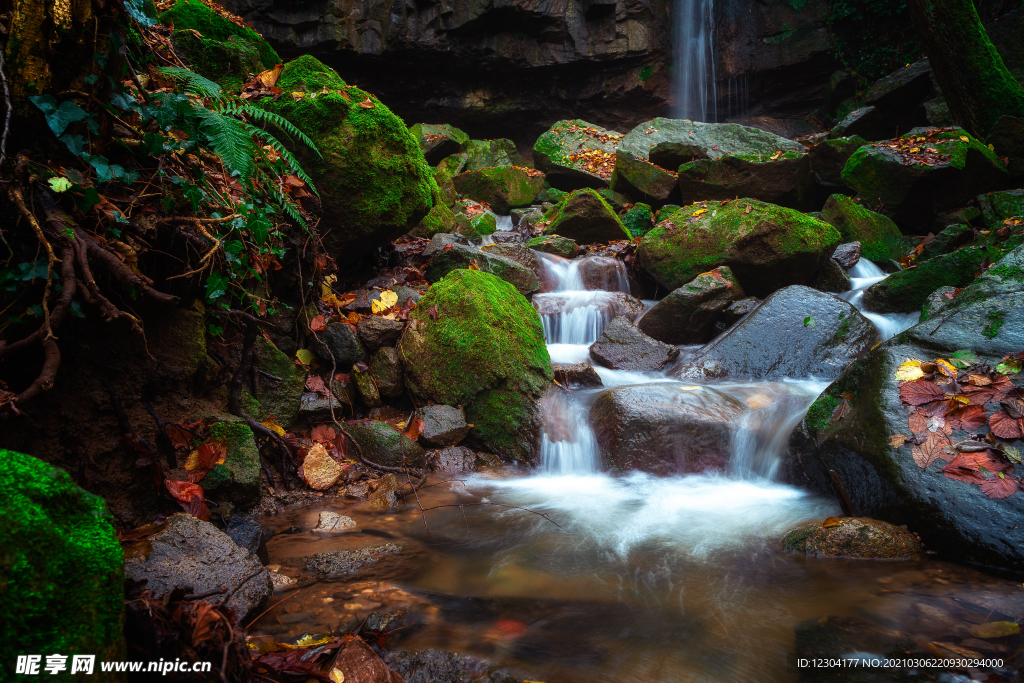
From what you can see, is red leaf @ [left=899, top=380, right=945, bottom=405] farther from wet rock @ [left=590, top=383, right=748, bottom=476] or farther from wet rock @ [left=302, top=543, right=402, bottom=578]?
wet rock @ [left=302, top=543, right=402, bottom=578]

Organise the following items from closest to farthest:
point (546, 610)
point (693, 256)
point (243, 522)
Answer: point (546, 610) → point (243, 522) → point (693, 256)

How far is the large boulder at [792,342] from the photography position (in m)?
5.43

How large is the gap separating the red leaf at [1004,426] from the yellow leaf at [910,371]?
44cm

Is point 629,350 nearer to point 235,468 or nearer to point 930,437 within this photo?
point 930,437

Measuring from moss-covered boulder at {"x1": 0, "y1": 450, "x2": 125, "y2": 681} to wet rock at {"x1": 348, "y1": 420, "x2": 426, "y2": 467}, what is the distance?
2.73m

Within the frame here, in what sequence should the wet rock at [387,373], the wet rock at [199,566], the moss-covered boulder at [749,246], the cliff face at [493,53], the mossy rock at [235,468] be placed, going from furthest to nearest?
the cliff face at [493,53]
the moss-covered boulder at [749,246]
the wet rock at [387,373]
the mossy rock at [235,468]
the wet rock at [199,566]

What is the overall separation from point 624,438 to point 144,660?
11.2 feet

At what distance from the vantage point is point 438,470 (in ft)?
13.4

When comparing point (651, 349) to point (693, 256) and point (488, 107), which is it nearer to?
point (693, 256)

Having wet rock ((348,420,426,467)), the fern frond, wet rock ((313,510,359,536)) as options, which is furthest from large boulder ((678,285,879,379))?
the fern frond

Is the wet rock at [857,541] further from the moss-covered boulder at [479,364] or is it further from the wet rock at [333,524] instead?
the wet rock at [333,524]

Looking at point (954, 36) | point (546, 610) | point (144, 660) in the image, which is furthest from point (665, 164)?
point (144, 660)

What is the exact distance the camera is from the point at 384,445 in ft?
13.0

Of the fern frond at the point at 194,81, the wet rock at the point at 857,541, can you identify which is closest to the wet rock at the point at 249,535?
the fern frond at the point at 194,81
